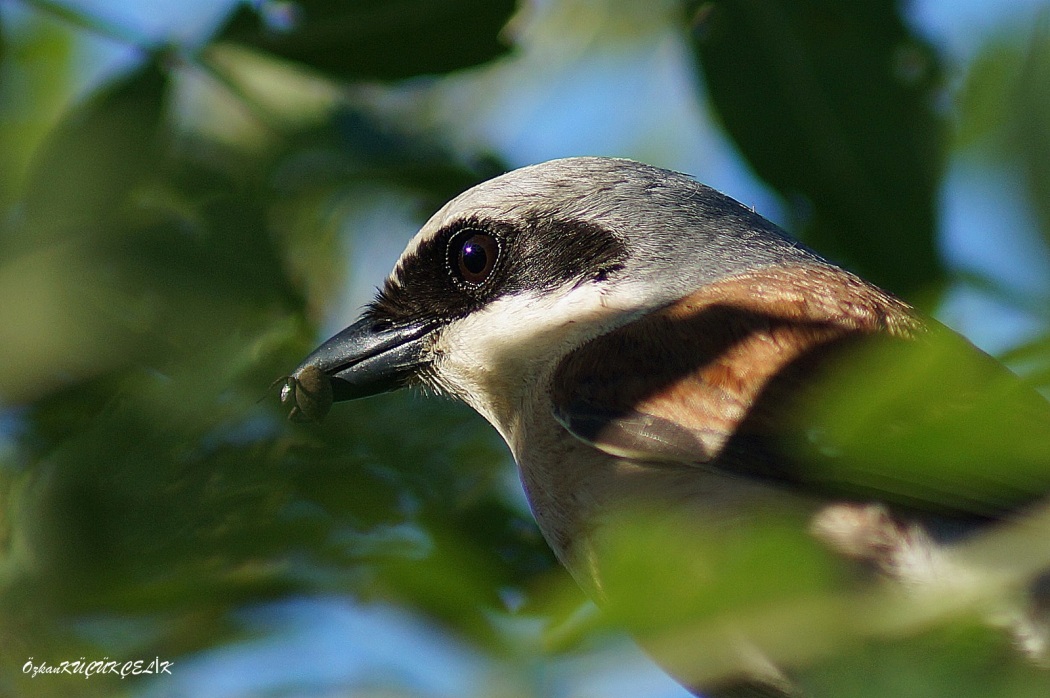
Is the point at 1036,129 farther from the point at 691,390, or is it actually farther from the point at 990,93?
the point at 691,390

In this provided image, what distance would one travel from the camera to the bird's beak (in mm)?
2680

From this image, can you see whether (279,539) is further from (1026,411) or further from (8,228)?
(8,228)

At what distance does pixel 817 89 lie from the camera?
250 cm

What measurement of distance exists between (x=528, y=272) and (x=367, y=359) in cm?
48

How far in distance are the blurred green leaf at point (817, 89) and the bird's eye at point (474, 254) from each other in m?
0.71

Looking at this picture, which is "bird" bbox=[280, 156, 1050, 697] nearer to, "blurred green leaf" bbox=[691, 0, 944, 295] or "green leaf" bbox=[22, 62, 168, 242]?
"blurred green leaf" bbox=[691, 0, 944, 295]

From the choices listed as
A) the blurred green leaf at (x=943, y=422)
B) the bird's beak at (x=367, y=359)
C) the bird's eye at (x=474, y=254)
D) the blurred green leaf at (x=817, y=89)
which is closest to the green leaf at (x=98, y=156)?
the bird's beak at (x=367, y=359)

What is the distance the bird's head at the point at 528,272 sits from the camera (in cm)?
273

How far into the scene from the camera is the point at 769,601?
0.84m

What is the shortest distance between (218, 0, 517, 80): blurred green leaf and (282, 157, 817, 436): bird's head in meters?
0.57

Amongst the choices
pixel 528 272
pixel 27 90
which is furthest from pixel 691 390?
pixel 27 90

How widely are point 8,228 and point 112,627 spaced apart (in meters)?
1.00

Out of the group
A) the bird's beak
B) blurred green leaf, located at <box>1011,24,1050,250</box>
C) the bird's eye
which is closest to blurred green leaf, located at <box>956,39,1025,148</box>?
blurred green leaf, located at <box>1011,24,1050,250</box>

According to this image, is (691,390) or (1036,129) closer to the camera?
(1036,129)
